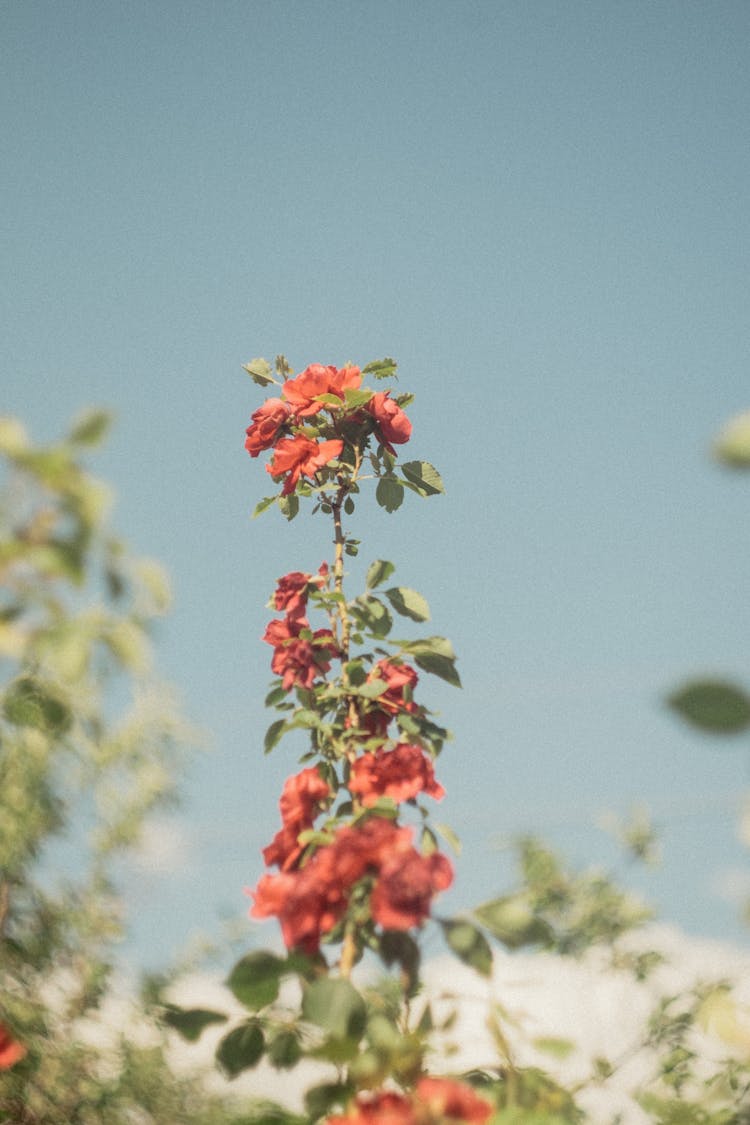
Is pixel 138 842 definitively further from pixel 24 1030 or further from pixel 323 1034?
pixel 323 1034

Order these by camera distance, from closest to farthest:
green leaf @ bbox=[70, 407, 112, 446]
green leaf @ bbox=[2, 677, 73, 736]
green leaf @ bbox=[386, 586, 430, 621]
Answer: green leaf @ bbox=[70, 407, 112, 446] → green leaf @ bbox=[2, 677, 73, 736] → green leaf @ bbox=[386, 586, 430, 621]

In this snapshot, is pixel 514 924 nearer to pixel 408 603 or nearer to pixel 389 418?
pixel 408 603

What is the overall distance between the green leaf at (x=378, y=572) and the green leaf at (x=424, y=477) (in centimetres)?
39

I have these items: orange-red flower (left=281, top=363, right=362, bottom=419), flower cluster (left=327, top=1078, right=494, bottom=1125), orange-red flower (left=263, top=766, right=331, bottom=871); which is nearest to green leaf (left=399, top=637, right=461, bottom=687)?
orange-red flower (left=263, top=766, right=331, bottom=871)

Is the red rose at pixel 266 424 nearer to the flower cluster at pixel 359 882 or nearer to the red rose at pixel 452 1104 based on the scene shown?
the flower cluster at pixel 359 882

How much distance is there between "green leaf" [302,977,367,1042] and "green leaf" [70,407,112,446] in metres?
0.88

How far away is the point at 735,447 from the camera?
0.50 meters

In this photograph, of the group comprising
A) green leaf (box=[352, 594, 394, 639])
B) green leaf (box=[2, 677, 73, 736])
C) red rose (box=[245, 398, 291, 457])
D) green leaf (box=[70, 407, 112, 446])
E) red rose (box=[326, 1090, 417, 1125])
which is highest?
red rose (box=[245, 398, 291, 457])

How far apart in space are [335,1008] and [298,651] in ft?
2.46

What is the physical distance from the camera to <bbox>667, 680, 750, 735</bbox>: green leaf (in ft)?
1.76

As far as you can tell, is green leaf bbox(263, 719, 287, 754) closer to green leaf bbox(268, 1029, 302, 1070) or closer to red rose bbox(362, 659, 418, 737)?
red rose bbox(362, 659, 418, 737)

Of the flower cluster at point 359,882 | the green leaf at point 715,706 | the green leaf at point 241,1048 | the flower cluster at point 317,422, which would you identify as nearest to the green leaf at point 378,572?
the flower cluster at point 317,422

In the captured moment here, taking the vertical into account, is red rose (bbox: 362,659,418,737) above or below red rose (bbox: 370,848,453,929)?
above

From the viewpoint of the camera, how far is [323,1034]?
1188mm
